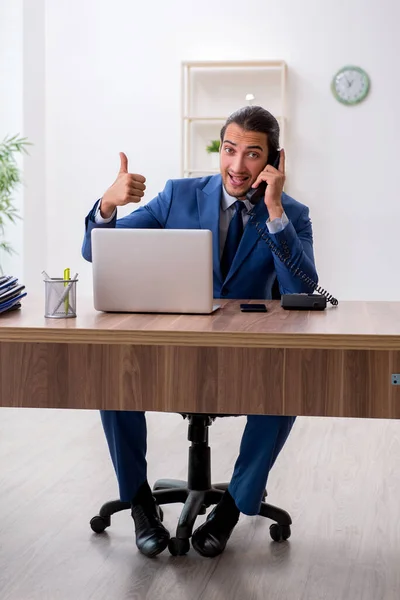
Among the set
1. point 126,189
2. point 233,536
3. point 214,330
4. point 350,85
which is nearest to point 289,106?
point 350,85

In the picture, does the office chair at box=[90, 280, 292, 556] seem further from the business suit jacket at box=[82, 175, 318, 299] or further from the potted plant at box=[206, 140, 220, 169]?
the potted plant at box=[206, 140, 220, 169]

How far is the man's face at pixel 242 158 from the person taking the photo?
2664 millimetres

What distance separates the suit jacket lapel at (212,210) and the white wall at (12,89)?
9.96 feet

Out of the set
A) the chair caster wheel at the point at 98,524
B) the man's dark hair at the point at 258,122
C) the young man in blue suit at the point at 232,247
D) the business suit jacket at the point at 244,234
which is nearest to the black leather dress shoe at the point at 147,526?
the young man in blue suit at the point at 232,247

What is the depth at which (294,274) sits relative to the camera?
2.49 metres

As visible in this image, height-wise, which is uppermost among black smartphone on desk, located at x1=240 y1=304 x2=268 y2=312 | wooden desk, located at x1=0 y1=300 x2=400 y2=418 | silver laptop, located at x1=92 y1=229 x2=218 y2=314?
silver laptop, located at x1=92 y1=229 x2=218 y2=314

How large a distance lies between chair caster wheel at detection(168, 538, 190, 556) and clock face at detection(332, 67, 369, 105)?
11.7 feet

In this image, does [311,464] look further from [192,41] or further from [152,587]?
[192,41]

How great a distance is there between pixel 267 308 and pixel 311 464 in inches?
51.2

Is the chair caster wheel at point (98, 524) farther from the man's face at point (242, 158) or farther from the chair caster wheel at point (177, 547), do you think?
the man's face at point (242, 158)

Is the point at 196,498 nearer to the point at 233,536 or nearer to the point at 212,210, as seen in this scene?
the point at 233,536

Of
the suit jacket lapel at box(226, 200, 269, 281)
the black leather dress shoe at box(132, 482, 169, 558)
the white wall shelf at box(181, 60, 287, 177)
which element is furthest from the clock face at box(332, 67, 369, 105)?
the black leather dress shoe at box(132, 482, 169, 558)

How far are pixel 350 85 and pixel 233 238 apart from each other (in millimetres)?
3010

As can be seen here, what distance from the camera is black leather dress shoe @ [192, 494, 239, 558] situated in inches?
96.2
